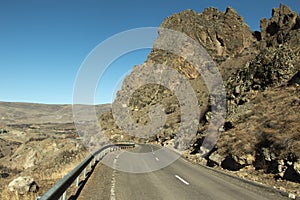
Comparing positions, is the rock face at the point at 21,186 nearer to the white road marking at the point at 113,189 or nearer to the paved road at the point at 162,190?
the paved road at the point at 162,190

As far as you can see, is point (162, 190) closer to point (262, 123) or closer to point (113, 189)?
point (113, 189)

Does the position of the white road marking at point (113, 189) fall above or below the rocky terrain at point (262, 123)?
below

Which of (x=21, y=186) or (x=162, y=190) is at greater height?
(x=21, y=186)

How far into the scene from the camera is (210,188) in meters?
10.8

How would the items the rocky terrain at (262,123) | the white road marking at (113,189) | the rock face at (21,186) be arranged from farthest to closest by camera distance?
1. the rocky terrain at (262,123)
2. the white road marking at (113,189)
3. the rock face at (21,186)

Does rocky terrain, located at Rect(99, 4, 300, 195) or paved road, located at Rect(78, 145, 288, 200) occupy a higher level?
rocky terrain, located at Rect(99, 4, 300, 195)

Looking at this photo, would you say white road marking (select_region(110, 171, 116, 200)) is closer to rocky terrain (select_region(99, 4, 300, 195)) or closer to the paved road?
the paved road

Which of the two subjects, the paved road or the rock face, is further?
the paved road

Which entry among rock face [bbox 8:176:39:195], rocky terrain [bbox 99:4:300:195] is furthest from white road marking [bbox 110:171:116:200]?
rocky terrain [bbox 99:4:300:195]

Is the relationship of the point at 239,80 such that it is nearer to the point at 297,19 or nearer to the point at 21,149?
the point at 21,149

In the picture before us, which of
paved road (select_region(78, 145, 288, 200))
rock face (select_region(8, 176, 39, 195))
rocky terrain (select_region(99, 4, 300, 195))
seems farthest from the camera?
rocky terrain (select_region(99, 4, 300, 195))

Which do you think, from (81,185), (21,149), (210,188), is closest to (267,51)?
(210,188)

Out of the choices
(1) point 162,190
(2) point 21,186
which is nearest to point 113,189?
(1) point 162,190

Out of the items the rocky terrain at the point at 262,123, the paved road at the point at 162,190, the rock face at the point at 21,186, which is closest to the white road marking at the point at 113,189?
the paved road at the point at 162,190
